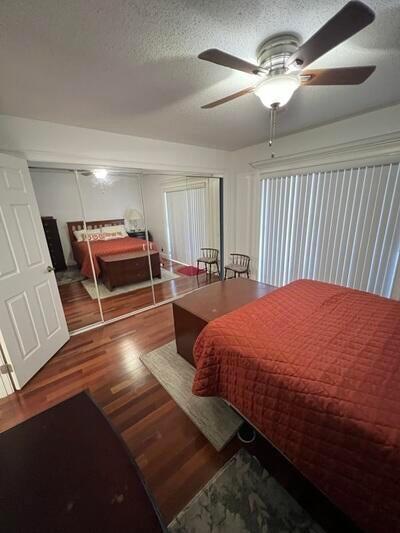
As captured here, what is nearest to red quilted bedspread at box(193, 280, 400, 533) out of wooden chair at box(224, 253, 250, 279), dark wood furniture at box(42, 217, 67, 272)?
wooden chair at box(224, 253, 250, 279)

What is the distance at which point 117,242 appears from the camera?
12.0ft

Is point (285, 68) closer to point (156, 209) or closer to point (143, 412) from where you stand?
point (143, 412)

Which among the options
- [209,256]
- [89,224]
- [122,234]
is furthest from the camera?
[209,256]

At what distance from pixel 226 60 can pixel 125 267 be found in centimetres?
338

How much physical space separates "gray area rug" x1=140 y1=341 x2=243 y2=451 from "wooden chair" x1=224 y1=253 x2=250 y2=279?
1.79 meters

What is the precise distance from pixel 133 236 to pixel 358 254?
3322mm

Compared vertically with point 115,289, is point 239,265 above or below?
above

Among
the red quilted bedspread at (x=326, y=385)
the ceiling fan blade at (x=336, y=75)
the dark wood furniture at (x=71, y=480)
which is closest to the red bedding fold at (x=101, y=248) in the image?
the red quilted bedspread at (x=326, y=385)

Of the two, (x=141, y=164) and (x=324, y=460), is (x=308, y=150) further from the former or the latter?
(x=324, y=460)

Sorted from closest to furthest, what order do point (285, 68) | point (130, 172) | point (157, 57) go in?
1. point (285, 68)
2. point (157, 57)
3. point (130, 172)

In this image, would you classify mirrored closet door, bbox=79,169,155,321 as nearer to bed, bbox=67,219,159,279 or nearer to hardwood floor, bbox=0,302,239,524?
bed, bbox=67,219,159,279

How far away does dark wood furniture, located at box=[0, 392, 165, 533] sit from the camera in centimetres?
63

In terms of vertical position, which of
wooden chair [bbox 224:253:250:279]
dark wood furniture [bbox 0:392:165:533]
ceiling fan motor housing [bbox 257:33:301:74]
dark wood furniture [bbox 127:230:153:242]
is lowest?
wooden chair [bbox 224:253:250:279]

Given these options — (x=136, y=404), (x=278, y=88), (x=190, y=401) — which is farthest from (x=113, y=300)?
(x=278, y=88)
